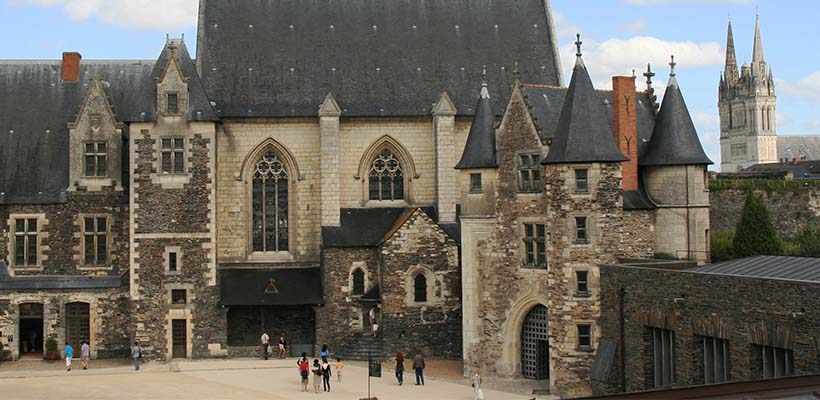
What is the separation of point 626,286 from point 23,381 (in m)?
19.9

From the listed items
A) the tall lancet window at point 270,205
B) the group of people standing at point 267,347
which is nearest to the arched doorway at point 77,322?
the group of people standing at point 267,347

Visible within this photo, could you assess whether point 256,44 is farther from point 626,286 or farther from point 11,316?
point 626,286

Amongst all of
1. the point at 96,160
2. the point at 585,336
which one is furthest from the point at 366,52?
the point at 585,336

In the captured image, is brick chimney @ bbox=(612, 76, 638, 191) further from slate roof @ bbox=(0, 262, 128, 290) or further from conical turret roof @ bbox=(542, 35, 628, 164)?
slate roof @ bbox=(0, 262, 128, 290)

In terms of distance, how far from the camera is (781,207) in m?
60.0

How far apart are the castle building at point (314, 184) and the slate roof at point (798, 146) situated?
9376 cm

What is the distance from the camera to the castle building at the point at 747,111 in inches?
6181

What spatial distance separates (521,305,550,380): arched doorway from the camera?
36.7 meters

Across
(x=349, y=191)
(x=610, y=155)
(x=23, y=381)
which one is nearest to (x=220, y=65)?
(x=349, y=191)

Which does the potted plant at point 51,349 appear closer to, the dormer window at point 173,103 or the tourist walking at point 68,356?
the tourist walking at point 68,356

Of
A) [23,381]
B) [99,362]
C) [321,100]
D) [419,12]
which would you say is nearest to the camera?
[23,381]

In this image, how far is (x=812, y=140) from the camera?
5330 inches

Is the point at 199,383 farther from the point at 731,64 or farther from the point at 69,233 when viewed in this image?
the point at 731,64

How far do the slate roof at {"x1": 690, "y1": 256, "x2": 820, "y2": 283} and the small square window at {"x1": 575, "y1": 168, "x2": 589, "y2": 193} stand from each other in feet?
15.3
